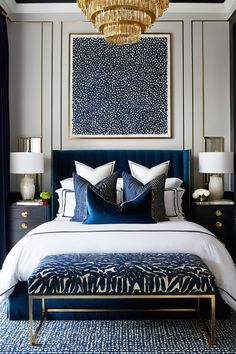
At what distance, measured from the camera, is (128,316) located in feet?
10.1

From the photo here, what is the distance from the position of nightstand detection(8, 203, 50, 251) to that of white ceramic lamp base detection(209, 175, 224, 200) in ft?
6.24

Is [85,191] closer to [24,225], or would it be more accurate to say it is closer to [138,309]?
[24,225]

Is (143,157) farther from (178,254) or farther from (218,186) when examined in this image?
(178,254)

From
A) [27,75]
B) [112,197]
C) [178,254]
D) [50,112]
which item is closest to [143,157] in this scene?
[112,197]

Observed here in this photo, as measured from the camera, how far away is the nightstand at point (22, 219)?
455 centimetres

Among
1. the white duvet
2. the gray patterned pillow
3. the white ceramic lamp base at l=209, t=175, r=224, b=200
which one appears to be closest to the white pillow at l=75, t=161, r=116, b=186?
the gray patterned pillow

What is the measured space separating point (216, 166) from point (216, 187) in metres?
0.32

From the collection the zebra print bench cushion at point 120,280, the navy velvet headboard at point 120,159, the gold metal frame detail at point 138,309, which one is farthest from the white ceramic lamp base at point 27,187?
the zebra print bench cushion at point 120,280

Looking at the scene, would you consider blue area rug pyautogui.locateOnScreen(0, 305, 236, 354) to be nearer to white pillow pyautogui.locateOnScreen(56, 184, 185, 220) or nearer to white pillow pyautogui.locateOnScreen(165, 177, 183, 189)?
white pillow pyautogui.locateOnScreen(56, 184, 185, 220)

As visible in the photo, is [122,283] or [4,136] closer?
[122,283]

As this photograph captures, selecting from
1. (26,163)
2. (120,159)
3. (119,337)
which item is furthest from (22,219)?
(119,337)

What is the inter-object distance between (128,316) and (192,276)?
70 cm

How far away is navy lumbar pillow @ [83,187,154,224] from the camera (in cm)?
367

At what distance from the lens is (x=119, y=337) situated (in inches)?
110
